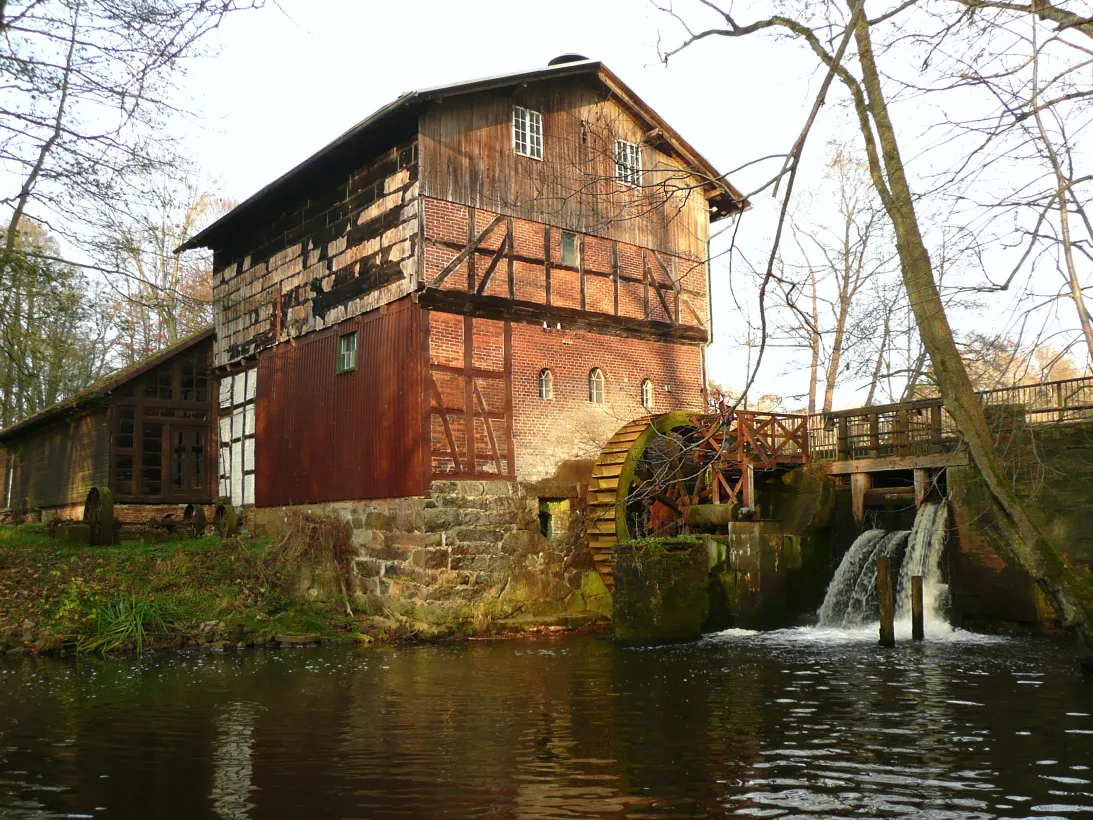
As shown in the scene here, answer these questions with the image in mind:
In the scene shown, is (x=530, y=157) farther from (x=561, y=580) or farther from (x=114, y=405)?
(x=114, y=405)

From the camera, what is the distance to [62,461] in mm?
23422

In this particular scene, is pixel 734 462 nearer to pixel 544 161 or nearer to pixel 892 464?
pixel 892 464

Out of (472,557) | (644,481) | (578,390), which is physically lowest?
(472,557)

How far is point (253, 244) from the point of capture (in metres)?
20.0

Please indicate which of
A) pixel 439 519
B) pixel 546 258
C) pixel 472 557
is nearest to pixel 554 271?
pixel 546 258

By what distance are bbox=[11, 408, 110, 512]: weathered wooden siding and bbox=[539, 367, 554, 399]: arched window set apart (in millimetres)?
10048

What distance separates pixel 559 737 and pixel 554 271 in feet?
35.1

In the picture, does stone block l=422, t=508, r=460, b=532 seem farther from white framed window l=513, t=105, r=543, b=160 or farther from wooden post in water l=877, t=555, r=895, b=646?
white framed window l=513, t=105, r=543, b=160

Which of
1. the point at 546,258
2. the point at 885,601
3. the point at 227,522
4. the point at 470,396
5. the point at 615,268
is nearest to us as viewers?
the point at 885,601

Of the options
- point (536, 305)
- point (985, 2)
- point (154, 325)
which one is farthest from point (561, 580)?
point (154, 325)

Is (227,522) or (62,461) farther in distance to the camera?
(62,461)

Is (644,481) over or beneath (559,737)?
over

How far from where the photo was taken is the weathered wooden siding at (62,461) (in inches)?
826

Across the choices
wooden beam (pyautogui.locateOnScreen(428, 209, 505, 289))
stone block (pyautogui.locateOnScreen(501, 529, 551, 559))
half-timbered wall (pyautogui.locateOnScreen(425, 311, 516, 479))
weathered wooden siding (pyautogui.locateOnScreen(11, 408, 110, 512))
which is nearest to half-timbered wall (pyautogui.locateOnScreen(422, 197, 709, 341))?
wooden beam (pyautogui.locateOnScreen(428, 209, 505, 289))
